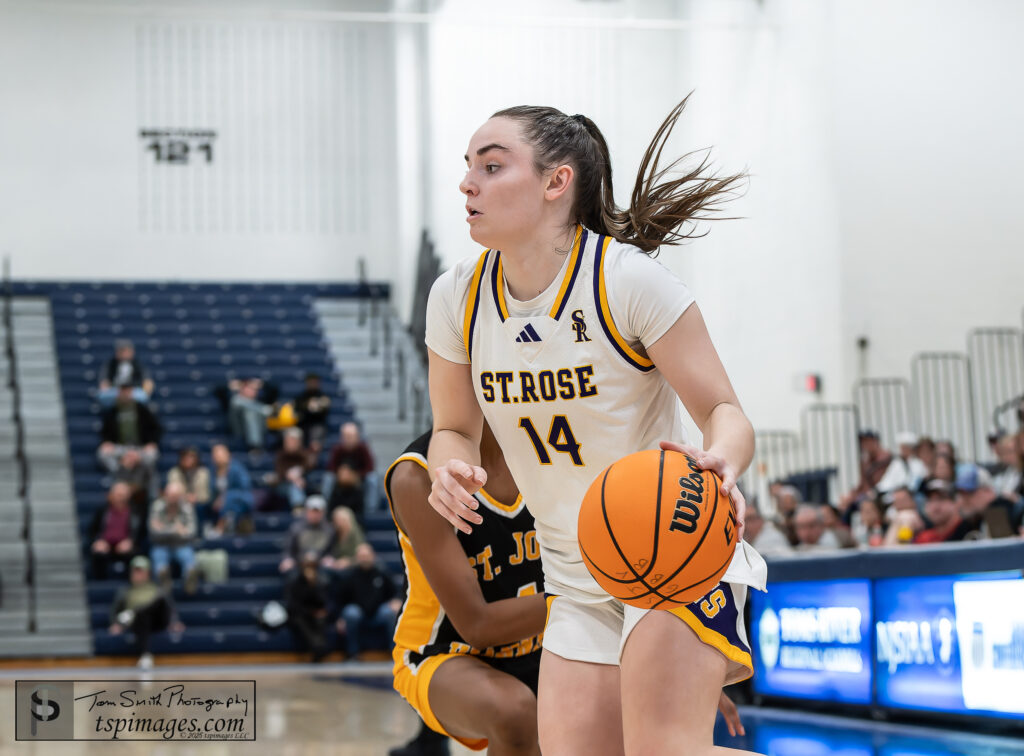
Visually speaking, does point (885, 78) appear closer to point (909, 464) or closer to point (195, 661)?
point (909, 464)

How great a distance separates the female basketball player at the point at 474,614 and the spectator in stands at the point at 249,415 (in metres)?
13.5

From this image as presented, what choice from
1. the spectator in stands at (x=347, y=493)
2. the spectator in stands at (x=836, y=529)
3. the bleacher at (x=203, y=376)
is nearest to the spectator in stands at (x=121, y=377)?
the bleacher at (x=203, y=376)

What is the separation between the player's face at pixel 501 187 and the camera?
2543mm

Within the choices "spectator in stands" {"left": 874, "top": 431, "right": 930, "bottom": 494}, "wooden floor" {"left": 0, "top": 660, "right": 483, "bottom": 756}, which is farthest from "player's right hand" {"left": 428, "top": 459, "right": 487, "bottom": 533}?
"spectator in stands" {"left": 874, "top": 431, "right": 930, "bottom": 494}

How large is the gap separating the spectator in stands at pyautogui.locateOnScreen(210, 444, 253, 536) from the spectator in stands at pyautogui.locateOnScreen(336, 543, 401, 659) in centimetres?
244

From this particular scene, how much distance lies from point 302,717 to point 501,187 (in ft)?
19.4

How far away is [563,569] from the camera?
8.72 feet

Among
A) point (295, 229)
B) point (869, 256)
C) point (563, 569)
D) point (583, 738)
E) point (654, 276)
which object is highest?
point (295, 229)

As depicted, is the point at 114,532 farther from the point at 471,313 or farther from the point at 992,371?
the point at 471,313

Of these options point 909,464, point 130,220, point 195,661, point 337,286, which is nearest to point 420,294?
point 337,286

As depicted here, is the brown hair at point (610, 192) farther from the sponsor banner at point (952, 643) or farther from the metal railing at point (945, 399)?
the metal railing at point (945, 399)

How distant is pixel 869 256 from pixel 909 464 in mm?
2990

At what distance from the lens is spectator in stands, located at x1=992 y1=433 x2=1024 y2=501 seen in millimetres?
9259

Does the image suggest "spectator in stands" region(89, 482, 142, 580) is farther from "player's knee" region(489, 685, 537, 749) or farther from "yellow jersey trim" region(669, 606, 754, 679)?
"yellow jersey trim" region(669, 606, 754, 679)
